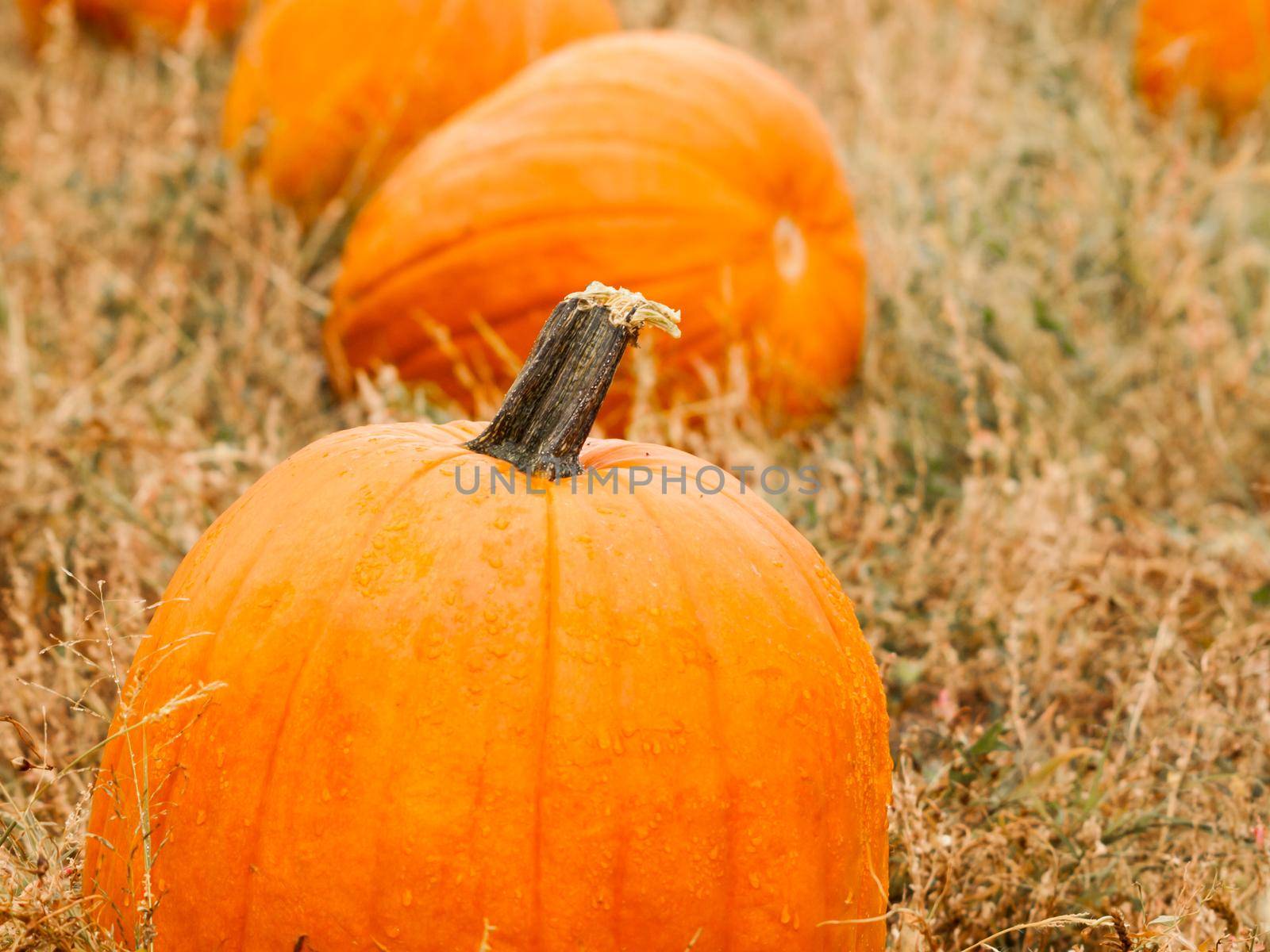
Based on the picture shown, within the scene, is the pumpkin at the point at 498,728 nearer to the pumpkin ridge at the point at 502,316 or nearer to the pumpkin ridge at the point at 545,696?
the pumpkin ridge at the point at 545,696

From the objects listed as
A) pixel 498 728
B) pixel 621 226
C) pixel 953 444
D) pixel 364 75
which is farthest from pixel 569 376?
pixel 364 75

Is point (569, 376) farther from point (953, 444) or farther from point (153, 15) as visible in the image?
point (153, 15)

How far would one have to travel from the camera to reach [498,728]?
148 centimetres

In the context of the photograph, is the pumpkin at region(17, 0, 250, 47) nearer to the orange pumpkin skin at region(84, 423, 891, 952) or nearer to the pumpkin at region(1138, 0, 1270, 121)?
the pumpkin at region(1138, 0, 1270, 121)

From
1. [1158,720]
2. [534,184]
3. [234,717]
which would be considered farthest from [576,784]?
[534,184]

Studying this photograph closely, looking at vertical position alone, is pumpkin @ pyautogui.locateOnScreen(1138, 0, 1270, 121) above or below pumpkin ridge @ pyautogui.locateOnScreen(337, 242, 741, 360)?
above

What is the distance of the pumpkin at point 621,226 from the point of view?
10.5 feet

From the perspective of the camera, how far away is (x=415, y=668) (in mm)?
1495

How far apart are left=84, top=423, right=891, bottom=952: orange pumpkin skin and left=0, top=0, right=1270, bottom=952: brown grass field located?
0.13 meters

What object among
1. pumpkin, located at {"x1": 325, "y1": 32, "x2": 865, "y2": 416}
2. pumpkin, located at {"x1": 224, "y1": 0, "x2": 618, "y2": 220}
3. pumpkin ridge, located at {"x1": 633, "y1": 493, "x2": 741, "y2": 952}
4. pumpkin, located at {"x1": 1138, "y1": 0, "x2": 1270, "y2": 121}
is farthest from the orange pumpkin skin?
pumpkin, located at {"x1": 1138, "y1": 0, "x2": 1270, "y2": 121}

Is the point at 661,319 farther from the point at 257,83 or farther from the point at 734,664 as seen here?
the point at 257,83

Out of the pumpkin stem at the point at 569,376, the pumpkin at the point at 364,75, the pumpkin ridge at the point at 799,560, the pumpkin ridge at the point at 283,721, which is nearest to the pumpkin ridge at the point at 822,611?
the pumpkin ridge at the point at 799,560

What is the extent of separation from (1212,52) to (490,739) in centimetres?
511

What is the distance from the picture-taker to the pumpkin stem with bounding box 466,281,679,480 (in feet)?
5.66
